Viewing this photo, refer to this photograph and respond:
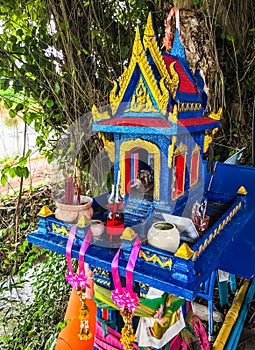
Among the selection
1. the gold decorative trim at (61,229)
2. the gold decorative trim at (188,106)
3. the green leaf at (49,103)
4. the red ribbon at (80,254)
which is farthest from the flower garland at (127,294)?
the green leaf at (49,103)

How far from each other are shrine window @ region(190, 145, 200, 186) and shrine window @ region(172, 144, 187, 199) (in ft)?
0.34

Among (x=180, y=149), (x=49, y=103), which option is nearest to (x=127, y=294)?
(x=180, y=149)

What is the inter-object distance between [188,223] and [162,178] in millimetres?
183

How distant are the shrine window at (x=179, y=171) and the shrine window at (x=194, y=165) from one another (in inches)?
4.1

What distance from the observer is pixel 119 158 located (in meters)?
1.20

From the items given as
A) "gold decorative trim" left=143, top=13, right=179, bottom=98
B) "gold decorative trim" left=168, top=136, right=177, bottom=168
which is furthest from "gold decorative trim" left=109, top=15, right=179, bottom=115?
"gold decorative trim" left=168, top=136, right=177, bottom=168

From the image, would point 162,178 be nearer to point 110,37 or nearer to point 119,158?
point 119,158

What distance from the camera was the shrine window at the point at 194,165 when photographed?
50.5 inches

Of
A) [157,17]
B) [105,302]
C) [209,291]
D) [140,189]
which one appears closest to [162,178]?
[140,189]

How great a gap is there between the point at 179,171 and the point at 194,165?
6.6 inches

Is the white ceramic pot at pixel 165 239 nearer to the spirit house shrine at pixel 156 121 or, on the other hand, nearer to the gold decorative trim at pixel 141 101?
the spirit house shrine at pixel 156 121

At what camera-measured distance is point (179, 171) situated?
3.86 ft

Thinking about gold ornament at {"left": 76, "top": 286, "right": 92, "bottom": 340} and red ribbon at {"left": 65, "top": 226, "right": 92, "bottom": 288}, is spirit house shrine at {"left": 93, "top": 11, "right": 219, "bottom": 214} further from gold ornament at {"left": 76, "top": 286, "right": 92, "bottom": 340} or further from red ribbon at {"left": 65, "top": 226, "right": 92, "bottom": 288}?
gold ornament at {"left": 76, "top": 286, "right": 92, "bottom": 340}

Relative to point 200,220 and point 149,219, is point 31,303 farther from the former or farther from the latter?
point 200,220
